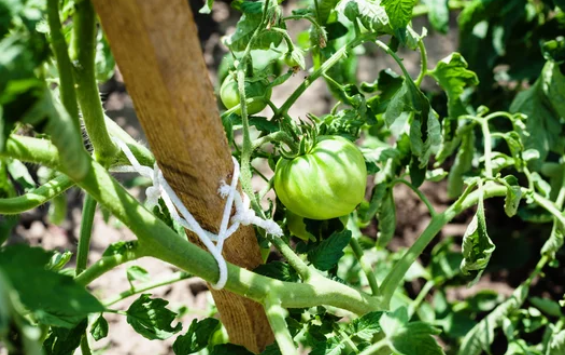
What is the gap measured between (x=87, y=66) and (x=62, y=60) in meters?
0.06

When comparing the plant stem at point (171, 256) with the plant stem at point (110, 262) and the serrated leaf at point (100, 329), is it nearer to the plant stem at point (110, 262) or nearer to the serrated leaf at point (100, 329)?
the plant stem at point (110, 262)

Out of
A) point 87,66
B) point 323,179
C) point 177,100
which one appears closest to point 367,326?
point 323,179

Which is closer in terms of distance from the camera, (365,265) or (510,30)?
(365,265)

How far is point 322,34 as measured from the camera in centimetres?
106

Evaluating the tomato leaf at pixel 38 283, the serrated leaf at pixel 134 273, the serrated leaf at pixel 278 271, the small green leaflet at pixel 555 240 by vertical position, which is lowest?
the small green leaflet at pixel 555 240

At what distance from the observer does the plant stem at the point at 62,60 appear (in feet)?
2.22

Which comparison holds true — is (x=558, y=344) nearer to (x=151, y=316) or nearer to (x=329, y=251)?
(x=329, y=251)

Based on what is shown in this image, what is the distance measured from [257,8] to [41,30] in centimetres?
35

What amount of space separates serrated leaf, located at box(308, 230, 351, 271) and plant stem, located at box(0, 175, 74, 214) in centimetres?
41

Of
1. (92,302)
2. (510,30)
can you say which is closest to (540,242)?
(510,30)

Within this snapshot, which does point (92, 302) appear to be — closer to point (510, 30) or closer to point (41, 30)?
point (41, 30)

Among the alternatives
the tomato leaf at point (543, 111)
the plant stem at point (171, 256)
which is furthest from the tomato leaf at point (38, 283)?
the tomato leaf at point (543, 111)

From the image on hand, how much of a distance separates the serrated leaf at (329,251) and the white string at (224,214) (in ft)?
0.35

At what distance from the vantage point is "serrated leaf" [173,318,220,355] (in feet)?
3.48
